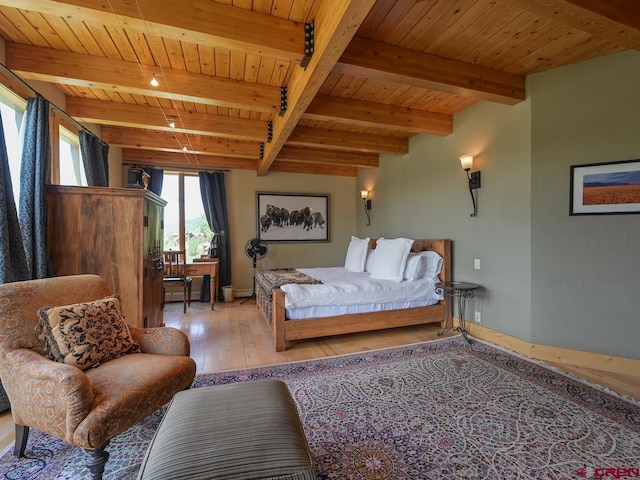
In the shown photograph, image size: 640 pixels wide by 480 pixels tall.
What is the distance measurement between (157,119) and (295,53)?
2180mm

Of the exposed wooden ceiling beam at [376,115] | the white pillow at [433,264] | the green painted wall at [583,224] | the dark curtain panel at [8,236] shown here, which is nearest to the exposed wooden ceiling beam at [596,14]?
the green painted wall at [583,224]

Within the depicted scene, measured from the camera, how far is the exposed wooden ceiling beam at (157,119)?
3.08 metres

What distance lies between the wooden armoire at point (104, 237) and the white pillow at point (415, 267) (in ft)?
9.28

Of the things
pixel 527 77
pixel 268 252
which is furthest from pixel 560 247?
pixel 268 252

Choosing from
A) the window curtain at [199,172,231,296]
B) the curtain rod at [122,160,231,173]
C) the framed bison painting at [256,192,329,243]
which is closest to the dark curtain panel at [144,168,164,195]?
the curtain rod at [122,160,231,173]

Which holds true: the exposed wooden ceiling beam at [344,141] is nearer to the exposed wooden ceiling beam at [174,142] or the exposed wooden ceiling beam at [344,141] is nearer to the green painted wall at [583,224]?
the exposed wooden ceiling beam at [174,142]

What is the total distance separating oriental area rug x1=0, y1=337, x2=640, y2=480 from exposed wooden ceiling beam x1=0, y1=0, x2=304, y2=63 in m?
2.49

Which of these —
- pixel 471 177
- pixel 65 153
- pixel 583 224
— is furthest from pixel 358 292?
pixel 65 153

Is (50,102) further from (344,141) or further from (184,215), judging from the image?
(344,141)

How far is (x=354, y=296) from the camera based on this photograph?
3086mm

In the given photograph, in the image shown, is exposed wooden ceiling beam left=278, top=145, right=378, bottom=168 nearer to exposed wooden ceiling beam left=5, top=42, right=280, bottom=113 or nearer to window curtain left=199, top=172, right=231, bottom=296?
window curtain left=199, top=172, right=231, bottom=296

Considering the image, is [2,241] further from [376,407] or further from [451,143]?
[451,143]

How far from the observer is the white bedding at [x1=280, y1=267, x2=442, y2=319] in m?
2.92

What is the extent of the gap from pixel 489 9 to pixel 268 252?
454cm
